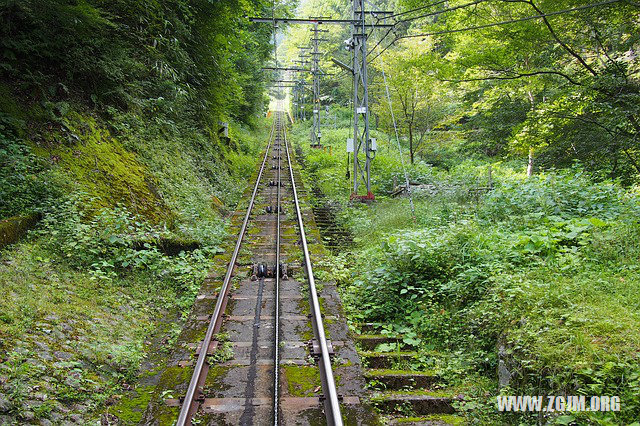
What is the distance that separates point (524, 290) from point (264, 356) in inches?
128

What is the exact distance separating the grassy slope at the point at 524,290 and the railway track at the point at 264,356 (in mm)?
958

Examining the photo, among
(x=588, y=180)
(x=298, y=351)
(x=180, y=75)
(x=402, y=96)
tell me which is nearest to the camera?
(x=298, y=351)

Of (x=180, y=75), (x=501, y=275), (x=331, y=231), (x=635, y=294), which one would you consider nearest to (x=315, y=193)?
(x=331, y=231)

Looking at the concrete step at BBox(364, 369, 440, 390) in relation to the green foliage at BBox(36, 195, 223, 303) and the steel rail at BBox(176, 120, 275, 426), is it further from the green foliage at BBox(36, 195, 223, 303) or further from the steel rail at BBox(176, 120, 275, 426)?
the green foliage at BBox(36, 195, 223, 303)

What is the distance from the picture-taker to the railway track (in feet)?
13.4

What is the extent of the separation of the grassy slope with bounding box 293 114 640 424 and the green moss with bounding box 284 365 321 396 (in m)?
1.52

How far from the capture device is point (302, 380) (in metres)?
4.63

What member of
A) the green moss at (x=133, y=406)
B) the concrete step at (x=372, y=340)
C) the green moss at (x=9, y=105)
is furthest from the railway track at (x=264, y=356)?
the green moss at (x=9, y=105)

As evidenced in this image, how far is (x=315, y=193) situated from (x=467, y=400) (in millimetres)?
12552

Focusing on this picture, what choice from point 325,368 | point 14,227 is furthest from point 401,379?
point 14,227

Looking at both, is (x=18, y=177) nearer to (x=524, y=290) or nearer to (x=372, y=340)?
(x=372, y=340)

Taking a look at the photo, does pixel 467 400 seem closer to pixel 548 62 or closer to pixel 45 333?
pixel 45 333

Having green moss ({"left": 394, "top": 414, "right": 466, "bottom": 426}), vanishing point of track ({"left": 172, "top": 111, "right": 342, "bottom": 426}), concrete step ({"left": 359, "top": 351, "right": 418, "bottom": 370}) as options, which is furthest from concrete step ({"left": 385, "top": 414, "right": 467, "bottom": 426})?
concrete step ({"left": 359, "top": 351, "right": 418, "bottom": 370})

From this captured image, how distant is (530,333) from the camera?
13.5 feet
